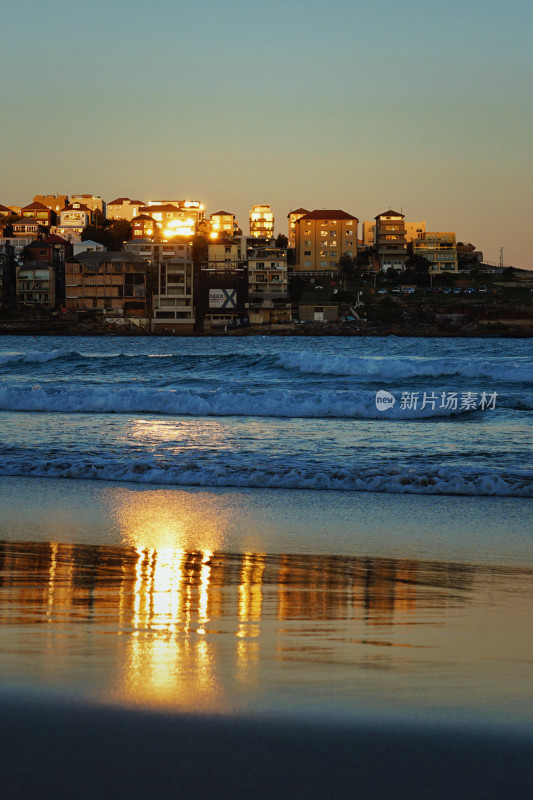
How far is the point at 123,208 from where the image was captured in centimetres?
13038

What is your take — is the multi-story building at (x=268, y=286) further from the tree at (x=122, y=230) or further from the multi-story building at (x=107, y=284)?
the tree at (x=122, y=230)

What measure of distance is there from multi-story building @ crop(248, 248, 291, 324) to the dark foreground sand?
77.9m

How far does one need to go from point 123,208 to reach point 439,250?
178 feet

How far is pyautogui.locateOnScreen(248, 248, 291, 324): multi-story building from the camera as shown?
264 feet

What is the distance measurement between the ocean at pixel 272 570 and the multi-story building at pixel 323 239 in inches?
3787

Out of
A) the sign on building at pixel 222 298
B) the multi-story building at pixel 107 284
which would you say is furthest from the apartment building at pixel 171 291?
the sign on building at pixel 222 298

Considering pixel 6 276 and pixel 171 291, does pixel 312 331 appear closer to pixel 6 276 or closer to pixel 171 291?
pixel 171 291

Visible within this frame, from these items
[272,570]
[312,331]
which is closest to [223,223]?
[312,331]

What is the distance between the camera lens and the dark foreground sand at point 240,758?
5.60 ft

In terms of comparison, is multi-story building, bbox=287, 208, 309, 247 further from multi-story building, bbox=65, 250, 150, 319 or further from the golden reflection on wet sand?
the golden reflection on wet sand

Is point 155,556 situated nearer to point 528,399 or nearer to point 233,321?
point 528,399

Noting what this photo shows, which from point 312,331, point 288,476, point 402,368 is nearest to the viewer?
point 288,476

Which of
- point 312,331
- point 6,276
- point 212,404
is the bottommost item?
point 212,404

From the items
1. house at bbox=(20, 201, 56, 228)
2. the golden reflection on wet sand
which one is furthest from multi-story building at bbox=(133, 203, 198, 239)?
the golden reflection on wet sand
